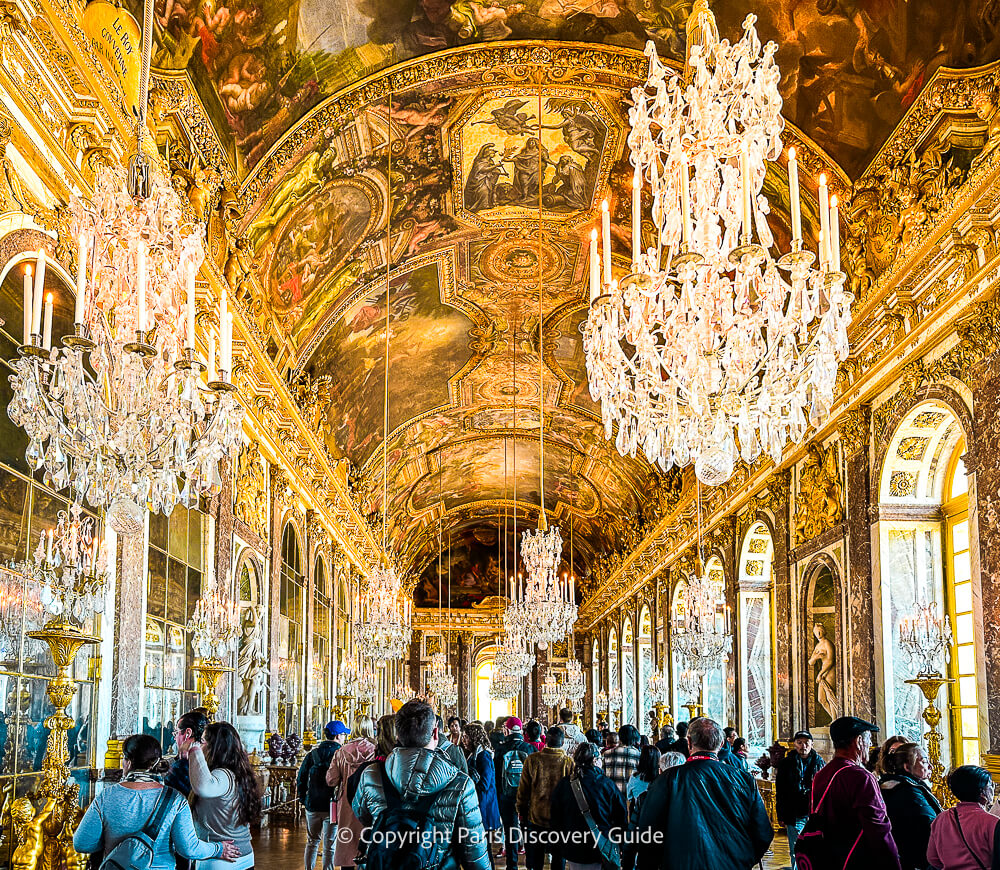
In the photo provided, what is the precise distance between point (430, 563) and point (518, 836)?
36592mm

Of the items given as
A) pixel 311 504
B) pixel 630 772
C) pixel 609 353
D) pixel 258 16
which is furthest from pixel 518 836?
pixel 311 504

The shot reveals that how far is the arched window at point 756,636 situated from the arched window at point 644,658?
10.5m

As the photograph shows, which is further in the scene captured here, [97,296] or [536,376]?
[536,376]

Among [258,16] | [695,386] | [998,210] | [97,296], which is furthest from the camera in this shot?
[258,16]

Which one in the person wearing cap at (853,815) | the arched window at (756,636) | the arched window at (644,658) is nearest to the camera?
the person wearing cap at (853,815)

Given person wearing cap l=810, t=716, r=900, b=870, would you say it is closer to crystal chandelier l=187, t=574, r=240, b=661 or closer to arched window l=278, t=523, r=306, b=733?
crystal chandelier l=187, t=574, r=240, b=661

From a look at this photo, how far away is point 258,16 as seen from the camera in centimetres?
1093

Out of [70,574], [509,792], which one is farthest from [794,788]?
[70,574]

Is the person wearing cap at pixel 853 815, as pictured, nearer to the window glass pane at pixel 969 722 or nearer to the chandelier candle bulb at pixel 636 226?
the chandelier candle bulb at pixel 636 226

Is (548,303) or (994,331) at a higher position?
→ (548,303)

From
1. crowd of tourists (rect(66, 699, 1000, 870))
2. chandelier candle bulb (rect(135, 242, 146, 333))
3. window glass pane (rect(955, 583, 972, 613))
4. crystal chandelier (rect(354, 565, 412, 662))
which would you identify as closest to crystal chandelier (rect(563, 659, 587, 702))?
crystal chandelier (rect(354, 565, 412, 662))

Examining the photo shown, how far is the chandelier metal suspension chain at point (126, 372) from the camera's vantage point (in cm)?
550

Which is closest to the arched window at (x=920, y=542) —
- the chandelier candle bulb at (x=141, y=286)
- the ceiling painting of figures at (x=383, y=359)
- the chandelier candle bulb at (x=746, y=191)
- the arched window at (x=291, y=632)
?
the chandelier candle bulb at (x=746, y=191)

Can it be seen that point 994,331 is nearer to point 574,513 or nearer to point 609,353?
point 609,353
